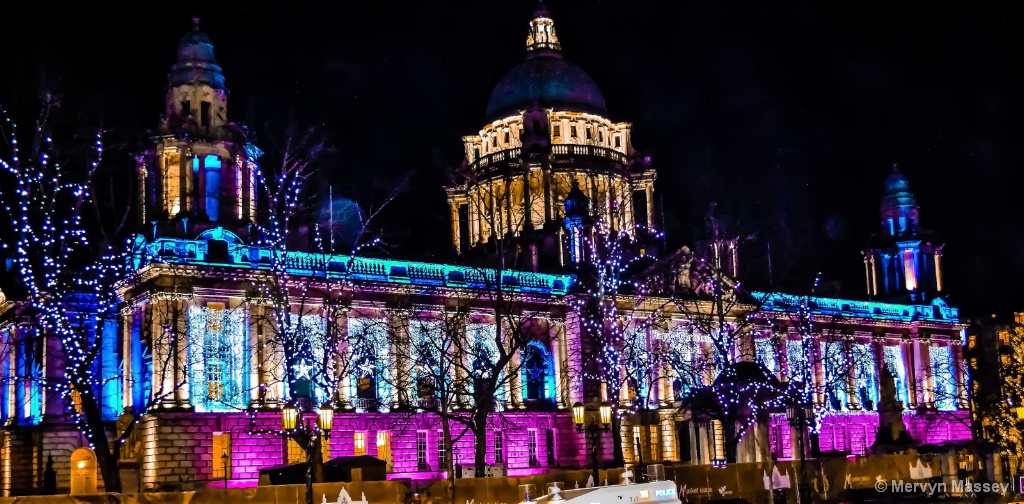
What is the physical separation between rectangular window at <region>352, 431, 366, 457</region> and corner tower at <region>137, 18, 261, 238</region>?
41.8 feet

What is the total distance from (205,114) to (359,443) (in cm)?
1916

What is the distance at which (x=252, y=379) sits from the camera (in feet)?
209

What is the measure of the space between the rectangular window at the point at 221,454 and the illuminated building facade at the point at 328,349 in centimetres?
8

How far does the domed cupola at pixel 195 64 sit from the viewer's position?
6531 cm

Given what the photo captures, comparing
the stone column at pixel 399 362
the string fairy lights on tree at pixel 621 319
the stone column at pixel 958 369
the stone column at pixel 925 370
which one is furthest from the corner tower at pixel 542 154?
the stone column at pixel 958 369

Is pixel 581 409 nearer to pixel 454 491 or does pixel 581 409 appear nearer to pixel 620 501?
pixel 454 491

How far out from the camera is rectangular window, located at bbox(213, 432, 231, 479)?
61653 mm

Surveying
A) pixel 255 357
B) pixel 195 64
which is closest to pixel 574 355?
pixel 255 357

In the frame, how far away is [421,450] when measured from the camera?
6981 centimetres

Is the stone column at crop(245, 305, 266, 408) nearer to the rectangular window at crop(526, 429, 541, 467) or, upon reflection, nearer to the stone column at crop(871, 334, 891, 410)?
the rectangular window at crop(526, 429, 541, 467)

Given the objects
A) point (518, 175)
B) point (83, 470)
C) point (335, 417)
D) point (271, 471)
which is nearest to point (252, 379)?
point (335, 417)

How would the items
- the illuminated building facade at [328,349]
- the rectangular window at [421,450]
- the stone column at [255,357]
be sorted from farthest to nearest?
the rectangular window at [421,450], the stone column at [255,357], the illuminated building facade at [328,349]

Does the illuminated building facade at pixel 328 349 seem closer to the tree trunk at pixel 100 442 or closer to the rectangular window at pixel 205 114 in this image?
the rectangular window at pixel 205 114

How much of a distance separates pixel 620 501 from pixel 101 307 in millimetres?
24961
